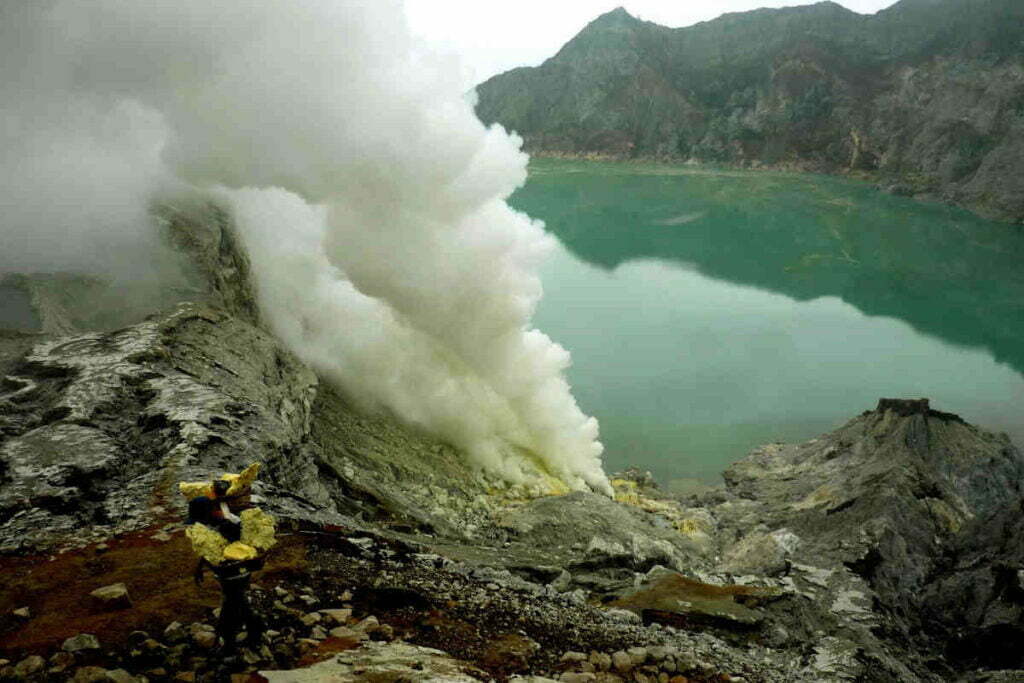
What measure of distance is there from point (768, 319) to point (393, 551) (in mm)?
49668

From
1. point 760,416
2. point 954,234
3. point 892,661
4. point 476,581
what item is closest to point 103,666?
point 476,581

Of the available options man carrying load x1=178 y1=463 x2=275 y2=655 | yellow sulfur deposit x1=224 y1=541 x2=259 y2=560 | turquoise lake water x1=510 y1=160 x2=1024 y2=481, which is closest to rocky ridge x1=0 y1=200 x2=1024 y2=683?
man carrying load x1=178 y1=463 x2=275 y2=655

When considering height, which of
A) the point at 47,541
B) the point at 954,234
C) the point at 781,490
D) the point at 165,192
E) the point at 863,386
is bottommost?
the point at 47,541

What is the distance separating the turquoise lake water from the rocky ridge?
1075 cm

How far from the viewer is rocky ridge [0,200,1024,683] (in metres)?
6.65

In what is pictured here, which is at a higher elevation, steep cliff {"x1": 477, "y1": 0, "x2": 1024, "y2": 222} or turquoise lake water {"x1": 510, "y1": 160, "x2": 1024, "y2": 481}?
steep cliff {"x1": 477, "y1": 0, "x2": 1024, "y2": 222}

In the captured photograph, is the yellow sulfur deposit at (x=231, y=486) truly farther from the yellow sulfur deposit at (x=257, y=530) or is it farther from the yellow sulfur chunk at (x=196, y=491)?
the yellow sulfur deposit at (x=257, y=530)

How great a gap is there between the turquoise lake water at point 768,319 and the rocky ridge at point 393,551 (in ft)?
35.3

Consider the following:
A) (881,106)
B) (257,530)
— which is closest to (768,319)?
(257,530)

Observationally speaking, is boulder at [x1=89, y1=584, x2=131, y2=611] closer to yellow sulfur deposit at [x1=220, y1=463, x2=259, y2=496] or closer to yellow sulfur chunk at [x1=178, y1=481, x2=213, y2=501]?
yellow sulfur chunk at [x1=178, y1=481, x2=213, y2=501]

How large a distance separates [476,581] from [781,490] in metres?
19.5

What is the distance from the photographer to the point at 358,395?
70.9ft

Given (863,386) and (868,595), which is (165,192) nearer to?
(868,595)

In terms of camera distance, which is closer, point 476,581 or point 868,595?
point 476,581
